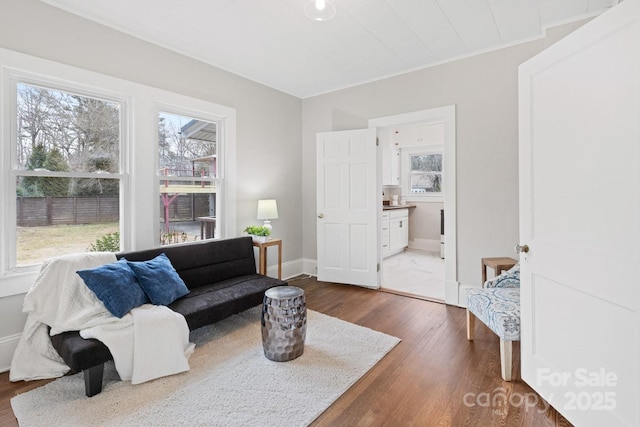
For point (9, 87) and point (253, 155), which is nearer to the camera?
point (9, 87)

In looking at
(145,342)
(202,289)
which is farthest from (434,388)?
(202,289)

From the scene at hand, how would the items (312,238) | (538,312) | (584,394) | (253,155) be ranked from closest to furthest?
(584,394), (538,312), (253,155), (312,238)

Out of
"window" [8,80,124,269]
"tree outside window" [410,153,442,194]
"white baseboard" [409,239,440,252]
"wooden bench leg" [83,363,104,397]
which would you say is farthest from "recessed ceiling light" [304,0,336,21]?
"white baseboard" [409,239,440,252]

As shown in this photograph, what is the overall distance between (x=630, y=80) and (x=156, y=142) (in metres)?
3.43

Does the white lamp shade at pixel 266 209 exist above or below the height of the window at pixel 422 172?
below

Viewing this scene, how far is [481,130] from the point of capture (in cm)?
324

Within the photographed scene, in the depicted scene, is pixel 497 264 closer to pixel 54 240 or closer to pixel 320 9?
pixel 320 9

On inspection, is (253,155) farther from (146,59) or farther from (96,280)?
(96,280)

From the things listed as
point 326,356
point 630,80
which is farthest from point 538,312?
point 326,356

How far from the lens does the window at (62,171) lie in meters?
2.33

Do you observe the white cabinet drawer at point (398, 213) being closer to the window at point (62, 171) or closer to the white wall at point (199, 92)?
the white wall at point (199, 92)

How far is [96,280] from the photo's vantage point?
2098 millimetres

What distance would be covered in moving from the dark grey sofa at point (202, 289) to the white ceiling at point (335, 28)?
1987 mm

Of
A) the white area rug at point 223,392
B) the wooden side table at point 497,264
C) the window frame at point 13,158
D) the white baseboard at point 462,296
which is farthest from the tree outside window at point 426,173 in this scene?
the window frame at point 13,158
